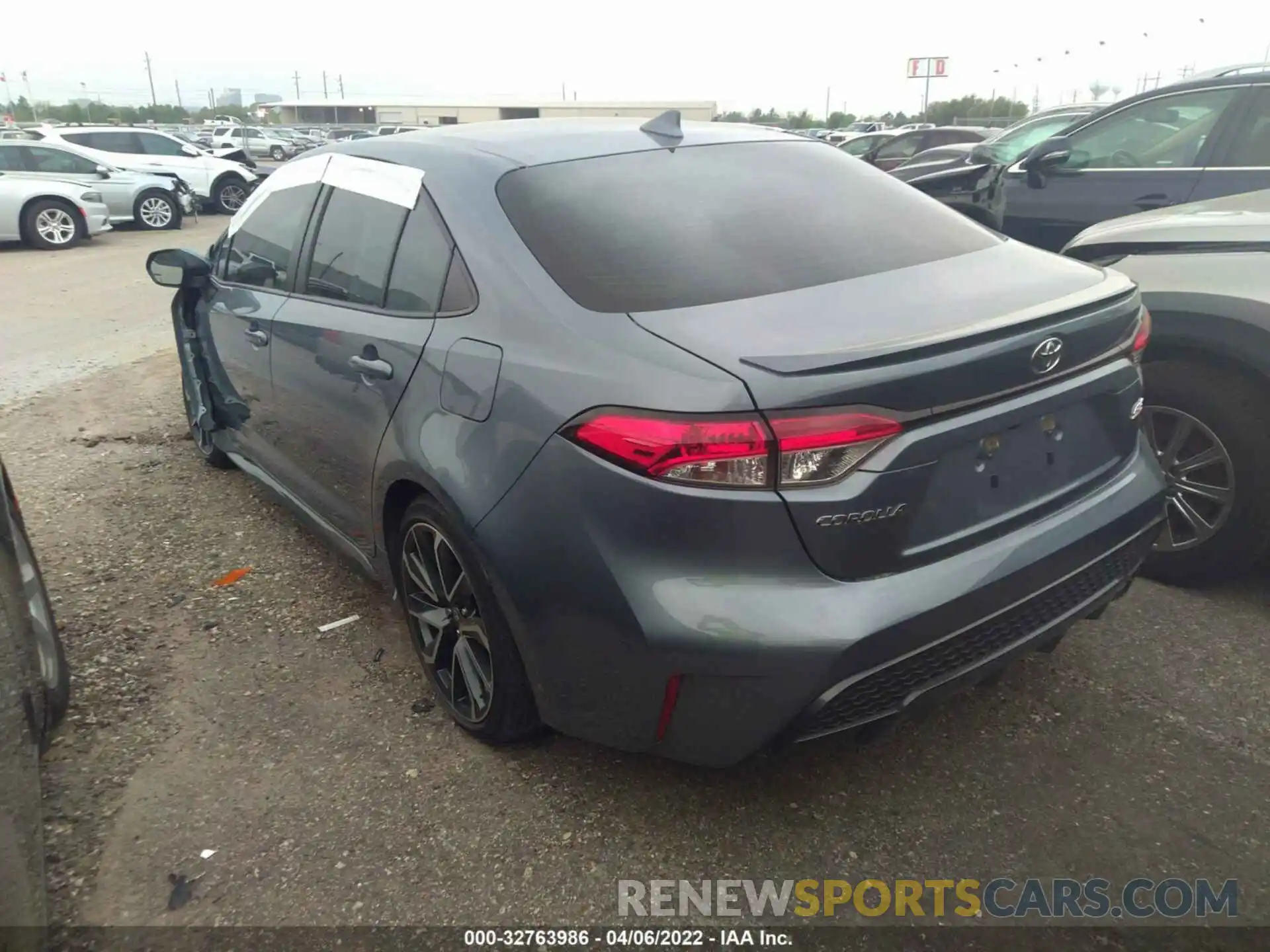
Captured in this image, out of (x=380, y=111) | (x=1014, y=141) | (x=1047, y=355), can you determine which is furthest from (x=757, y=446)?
(x=380, y=111)

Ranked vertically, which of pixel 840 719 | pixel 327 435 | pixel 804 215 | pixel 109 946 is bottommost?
pixel 109 946

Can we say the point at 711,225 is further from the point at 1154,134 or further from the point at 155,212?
the point at 155,212

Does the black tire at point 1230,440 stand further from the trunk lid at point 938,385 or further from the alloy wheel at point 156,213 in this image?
the alloy wheel at point 156,213

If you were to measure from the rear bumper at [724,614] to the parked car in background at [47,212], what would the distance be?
581 inches

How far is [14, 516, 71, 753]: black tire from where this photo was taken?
2.62 m

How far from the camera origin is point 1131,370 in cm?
249

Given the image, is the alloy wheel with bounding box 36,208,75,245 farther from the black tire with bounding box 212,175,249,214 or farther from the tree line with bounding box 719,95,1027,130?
the tree line with bounding box 719,95,1027,130

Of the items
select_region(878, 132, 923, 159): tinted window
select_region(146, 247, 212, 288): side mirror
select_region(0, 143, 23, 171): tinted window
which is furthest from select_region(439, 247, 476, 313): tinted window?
select_region(878, 132, 923, 159): tinted window

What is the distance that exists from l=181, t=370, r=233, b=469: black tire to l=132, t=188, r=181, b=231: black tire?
13.2m

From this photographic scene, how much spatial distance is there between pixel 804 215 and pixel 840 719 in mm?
1392

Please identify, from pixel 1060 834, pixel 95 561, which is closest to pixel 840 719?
pixel 1060 834

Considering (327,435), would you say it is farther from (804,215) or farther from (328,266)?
(804,215)

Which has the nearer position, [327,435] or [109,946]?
[109,946]

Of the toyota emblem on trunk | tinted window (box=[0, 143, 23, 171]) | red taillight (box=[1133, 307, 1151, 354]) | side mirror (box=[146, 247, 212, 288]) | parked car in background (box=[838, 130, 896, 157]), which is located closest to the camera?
the toyota emblem on trunk
